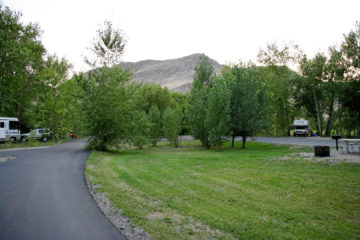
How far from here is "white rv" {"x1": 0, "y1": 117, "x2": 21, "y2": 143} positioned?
29.2 m

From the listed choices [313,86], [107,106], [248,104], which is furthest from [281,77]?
[107,106]

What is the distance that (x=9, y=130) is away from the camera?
98.2ft

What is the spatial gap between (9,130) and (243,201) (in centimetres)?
3209

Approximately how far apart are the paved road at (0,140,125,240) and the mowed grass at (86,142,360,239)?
636 mm

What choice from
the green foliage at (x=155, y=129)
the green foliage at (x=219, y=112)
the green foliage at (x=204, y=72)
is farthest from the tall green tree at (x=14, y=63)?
the green foliage at (x=204, y=72)

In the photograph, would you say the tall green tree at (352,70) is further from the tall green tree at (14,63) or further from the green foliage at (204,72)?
the tall green tree at (14,63)

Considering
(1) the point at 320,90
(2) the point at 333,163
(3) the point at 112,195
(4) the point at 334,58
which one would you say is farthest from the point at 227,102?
(1) the point at 320,90

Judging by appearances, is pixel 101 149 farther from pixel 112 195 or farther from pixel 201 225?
pixel 201 225

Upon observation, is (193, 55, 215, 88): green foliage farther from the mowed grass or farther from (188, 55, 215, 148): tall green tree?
the mowed grass

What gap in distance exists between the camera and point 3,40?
11758mm

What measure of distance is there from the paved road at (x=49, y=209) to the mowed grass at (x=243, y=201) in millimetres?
636

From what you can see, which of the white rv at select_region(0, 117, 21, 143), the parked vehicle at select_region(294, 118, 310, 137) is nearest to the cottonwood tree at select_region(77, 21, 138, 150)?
the white rv at select_region(0, 117, 21, 143)

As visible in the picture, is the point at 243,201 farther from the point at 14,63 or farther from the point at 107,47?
the point at 107,47

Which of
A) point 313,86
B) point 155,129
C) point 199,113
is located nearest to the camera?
point 199,113
